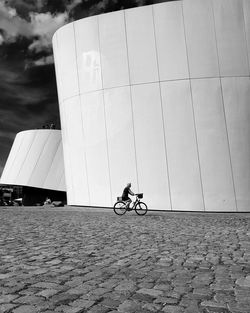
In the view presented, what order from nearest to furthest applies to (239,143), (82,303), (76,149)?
(82,303) → (239,143) → (76,149)

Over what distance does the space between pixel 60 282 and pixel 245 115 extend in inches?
507

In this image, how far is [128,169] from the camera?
15641mm

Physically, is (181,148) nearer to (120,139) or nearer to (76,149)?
(120,139)

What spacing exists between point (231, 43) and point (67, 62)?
800cm

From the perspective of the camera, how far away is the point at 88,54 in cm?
1678

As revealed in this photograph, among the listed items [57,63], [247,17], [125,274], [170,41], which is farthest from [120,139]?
[125,274]

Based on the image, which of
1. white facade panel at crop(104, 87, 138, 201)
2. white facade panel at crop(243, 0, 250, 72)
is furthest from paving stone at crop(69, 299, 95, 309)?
white facade panel at crop(243, 0, 250, 72)

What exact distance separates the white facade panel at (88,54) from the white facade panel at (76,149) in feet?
3.56

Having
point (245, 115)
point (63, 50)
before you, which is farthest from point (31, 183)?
point (245, 115)

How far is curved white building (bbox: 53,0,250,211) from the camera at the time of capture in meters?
14.7

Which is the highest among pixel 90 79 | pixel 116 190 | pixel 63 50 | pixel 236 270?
pixel 63 50

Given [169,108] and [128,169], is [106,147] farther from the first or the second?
[169,108]

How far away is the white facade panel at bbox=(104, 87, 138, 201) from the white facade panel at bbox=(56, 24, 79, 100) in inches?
88.1

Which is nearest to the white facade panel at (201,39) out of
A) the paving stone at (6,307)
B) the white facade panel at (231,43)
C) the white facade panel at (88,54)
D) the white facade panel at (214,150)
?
the white facade panel at (231,43)
